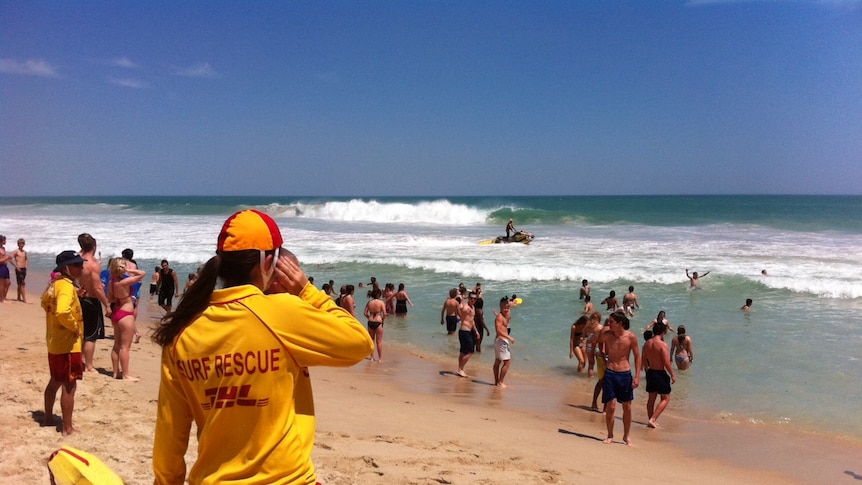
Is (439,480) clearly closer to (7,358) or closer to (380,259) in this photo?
(7,358)

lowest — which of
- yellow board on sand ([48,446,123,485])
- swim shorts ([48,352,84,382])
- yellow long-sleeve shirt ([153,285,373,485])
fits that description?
swim shorts ([48,352,84,382])

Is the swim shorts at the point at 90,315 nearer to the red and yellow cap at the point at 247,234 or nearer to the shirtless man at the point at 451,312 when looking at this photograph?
the red and yellow cap at the point at 247,234

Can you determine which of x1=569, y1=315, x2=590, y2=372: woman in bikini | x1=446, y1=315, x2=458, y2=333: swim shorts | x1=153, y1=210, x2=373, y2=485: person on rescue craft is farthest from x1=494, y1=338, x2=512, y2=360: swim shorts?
x1=153, y1=210, x2=373, y2=485: person on rescue craft

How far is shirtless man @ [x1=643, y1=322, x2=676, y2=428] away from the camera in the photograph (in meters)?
8.43

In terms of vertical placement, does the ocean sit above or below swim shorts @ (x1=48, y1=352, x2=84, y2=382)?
below

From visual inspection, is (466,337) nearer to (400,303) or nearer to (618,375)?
(618,375)

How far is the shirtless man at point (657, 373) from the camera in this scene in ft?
27.7

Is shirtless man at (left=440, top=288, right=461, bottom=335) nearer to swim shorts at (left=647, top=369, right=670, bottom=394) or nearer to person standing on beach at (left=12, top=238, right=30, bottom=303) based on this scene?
swim shorts at (left=647, top=369, right=670, bottom=394)

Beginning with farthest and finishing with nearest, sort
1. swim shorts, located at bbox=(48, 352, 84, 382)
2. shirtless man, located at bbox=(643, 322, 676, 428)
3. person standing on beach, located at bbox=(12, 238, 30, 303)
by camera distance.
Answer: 1. person standing on beach, located at bbox=(12, 238, 30, 303)
2. shirtless man, located at bbox=(643, 322, 676, 428)
3. swim shorts, located at bbox=(48, 352, 84, 382)

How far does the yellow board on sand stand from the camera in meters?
1.97

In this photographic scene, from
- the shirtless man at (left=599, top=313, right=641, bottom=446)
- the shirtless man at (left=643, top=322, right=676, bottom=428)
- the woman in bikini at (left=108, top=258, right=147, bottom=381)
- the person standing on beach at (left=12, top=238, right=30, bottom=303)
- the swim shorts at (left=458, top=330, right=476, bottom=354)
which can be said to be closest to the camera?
the shirtless man at (left=599, top=313, right=641, bottom=446)

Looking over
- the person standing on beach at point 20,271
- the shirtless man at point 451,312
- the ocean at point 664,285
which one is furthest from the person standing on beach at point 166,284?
the shirtless man at point 451,312

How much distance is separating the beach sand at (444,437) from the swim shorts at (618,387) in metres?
0.55

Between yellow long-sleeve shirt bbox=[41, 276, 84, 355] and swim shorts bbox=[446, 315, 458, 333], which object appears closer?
yellow long-sleeve shirt bbox=[41, 276, 84, 355]
